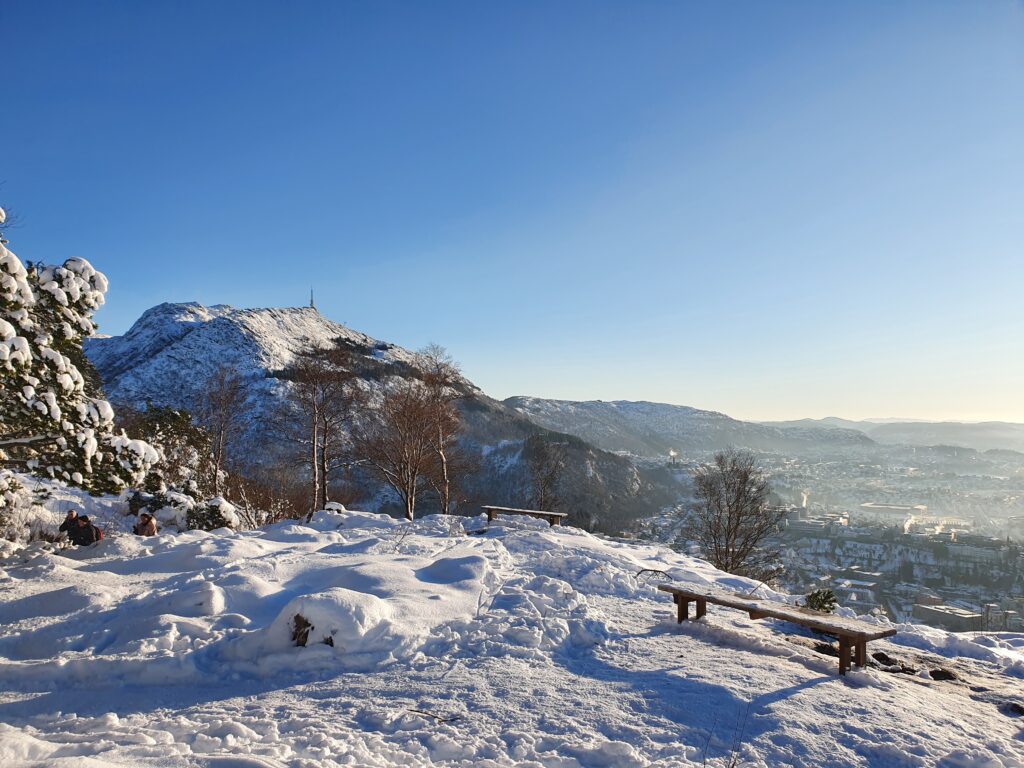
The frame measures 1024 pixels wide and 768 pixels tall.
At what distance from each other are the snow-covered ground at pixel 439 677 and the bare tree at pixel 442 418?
1294cm

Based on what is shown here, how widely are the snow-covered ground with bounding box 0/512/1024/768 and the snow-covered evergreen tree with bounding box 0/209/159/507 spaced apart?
1.69 meters

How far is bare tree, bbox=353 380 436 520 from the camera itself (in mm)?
21859

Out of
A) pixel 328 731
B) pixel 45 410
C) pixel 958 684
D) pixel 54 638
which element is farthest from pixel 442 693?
pixel 45 410

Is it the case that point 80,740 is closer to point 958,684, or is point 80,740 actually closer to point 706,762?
point 706,762

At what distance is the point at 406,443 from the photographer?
72.2 ft

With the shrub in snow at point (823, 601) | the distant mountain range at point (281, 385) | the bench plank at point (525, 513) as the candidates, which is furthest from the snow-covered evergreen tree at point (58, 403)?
the distant mountain range at point (281, 385)

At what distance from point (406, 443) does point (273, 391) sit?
50.9 metres

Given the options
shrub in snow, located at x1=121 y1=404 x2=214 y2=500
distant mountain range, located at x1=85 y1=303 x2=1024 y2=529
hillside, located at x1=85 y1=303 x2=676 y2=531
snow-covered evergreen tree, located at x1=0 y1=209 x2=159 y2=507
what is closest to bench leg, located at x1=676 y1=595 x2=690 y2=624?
snow-covered evergreen tree, located at x1=0 y1=209 x2=159 y2=507

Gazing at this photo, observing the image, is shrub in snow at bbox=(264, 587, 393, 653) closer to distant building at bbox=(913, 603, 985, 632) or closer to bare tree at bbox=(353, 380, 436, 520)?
bare tree at bbox=(353, 380, 436, 520)

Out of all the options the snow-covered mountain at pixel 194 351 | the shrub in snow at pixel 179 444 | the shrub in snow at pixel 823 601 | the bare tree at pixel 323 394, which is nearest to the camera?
the shrub in snow at pixel 823 601

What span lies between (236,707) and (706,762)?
12.3 ft

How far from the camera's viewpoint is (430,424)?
72.1ft

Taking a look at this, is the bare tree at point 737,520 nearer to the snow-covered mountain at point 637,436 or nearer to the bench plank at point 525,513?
the bench plank at point 525,513

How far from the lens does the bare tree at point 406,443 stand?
71.7ft
